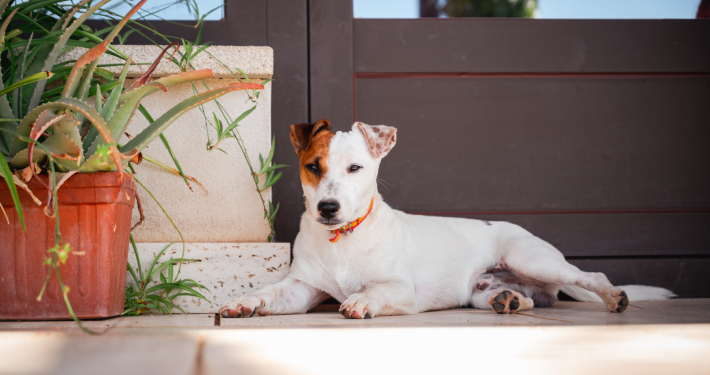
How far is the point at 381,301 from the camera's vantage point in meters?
1.97

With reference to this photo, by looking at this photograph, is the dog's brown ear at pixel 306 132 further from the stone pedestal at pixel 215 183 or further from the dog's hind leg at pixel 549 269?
the dog's hind leg at pixel 549 269

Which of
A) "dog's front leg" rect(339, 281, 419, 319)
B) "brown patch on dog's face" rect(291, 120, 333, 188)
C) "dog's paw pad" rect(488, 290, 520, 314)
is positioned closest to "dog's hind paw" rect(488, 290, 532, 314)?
"dog's paw pad" rect(488, 290, 520, 314)

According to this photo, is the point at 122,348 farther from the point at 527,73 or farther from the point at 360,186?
the point at 527,73

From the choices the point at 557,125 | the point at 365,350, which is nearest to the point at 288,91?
→ the point at 557,125

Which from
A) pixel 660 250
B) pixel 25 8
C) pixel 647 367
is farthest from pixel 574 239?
pixel 25 8

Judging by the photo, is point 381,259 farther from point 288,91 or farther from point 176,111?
point 288,91

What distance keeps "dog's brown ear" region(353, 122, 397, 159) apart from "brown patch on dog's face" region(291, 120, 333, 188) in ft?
0.55

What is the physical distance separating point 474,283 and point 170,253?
59.4 inches

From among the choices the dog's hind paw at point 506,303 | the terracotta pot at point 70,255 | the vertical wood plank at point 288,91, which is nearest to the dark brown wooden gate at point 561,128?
the vertical wood plank at point 288,91

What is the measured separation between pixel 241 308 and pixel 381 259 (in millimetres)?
669

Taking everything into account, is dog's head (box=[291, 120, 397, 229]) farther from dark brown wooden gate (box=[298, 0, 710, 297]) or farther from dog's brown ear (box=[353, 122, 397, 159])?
dark brown wooden gate (box=[298, 0, 710, 297])

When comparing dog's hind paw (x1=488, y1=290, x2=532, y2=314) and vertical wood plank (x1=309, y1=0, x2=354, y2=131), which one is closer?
dog's hind paw (x1=488, y1=290, x2=532, y2=314)

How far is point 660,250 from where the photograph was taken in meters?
2.98

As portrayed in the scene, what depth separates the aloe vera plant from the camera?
1.59m
